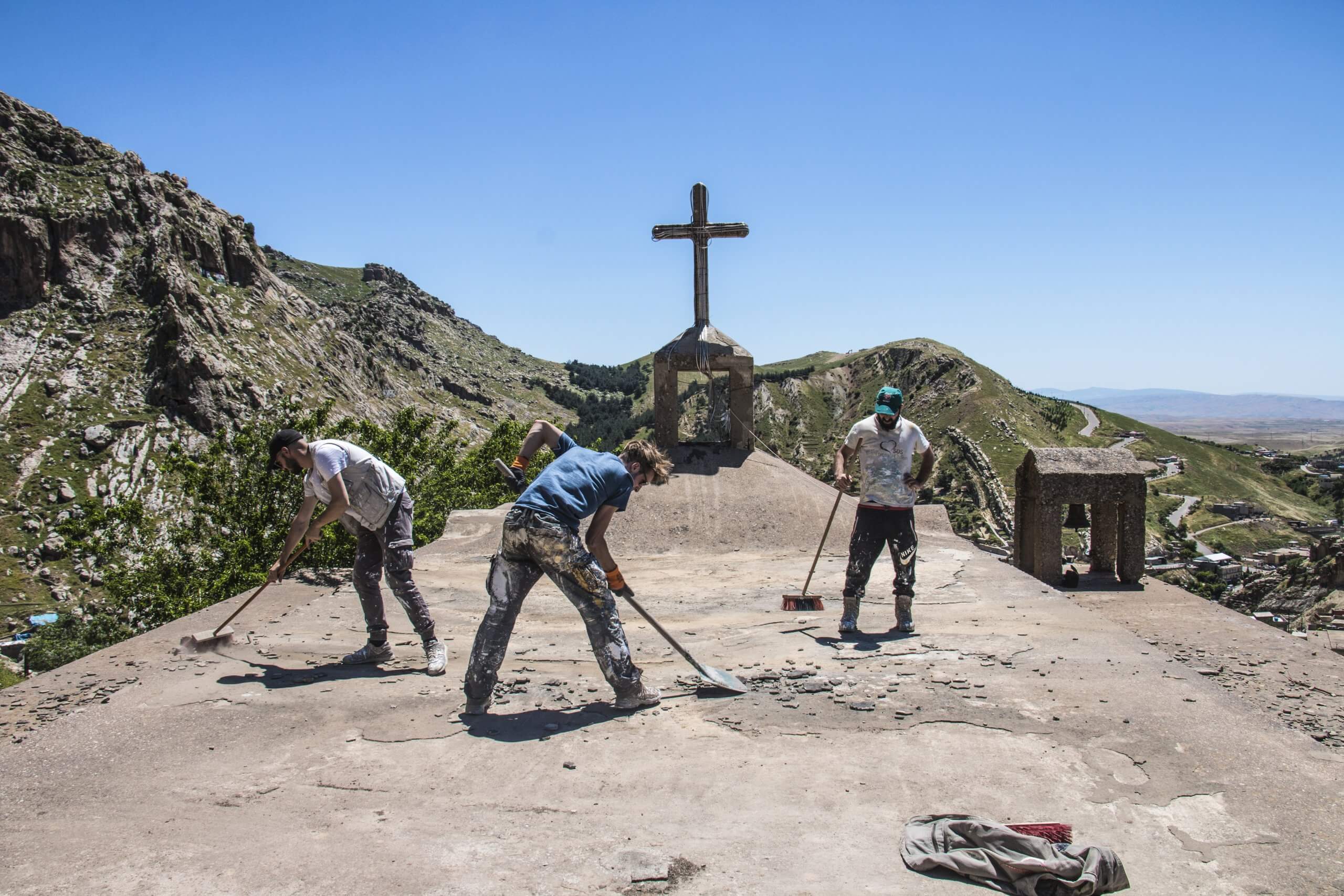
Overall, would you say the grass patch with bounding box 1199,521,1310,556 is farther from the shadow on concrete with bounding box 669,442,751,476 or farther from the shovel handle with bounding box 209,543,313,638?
the shovel handle with bounding box 209,543,313,638

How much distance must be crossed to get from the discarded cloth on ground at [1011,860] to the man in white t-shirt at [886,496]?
11.9 feet

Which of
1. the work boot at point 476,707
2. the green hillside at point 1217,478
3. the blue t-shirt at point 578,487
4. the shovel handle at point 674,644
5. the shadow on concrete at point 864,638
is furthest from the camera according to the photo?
the green hillside at point 1217,478

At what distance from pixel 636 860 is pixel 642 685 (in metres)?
1.98

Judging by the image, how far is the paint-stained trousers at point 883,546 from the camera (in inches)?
288

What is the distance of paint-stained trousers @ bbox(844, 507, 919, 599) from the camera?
7320mm

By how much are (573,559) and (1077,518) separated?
971 cm

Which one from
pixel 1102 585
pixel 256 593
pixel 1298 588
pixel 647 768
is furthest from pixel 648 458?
pixel 1298 588

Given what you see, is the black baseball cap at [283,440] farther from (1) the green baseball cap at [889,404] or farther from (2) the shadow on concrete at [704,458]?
(2) the shadow on concrete at [704,458]

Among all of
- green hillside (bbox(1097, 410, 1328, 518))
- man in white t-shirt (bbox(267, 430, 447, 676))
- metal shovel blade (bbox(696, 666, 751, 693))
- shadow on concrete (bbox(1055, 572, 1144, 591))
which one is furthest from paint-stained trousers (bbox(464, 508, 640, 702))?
green hillside (bbox(1097, 410, 1328, 518))

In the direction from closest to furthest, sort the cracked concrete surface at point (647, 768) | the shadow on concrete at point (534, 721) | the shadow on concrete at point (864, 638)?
the cracked concrete surface at point (647, 768), the shadow on concrete at point (534, 721), the shadow on concrete at point (864, 638)

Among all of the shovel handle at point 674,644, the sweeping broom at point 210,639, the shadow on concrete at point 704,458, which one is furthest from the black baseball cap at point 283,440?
the shadow on concrete at point 704,458

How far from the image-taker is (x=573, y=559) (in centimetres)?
525

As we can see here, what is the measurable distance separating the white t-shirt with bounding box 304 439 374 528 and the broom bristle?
4744 millimetres

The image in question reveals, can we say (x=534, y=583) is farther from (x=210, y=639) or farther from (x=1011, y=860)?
(x=210, y=639)
